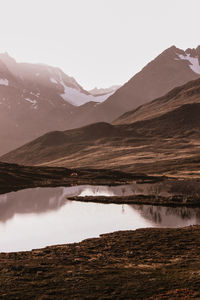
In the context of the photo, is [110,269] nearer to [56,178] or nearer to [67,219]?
[67,219]

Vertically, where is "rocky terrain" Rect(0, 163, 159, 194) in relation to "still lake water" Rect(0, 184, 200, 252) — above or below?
above

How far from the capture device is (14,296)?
27.5 m

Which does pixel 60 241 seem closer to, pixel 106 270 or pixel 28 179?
pixel 106 270

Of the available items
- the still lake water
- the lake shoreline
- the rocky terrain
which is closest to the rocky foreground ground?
the still lake water

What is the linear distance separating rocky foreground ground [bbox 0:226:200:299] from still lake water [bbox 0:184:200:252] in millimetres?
6517

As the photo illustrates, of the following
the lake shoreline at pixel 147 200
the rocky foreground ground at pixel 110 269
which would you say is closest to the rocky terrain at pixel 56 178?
the lake shoreline at pixel 147 200

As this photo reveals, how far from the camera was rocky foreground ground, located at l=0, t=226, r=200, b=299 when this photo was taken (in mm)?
27891

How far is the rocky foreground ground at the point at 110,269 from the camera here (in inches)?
1098

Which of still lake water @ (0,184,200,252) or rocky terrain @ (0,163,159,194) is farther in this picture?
rocky terrain @ (0,163,159,194)

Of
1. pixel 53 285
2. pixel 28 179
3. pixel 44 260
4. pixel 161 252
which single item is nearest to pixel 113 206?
pixel 161 252

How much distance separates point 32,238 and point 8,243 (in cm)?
420

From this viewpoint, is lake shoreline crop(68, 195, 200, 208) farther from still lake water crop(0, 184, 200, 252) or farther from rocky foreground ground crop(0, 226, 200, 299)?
rocky foreground ground crop(0, 226, 200, 299)

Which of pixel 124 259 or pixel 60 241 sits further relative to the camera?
pixel 60 241

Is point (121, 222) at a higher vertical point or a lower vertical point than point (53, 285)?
higher
